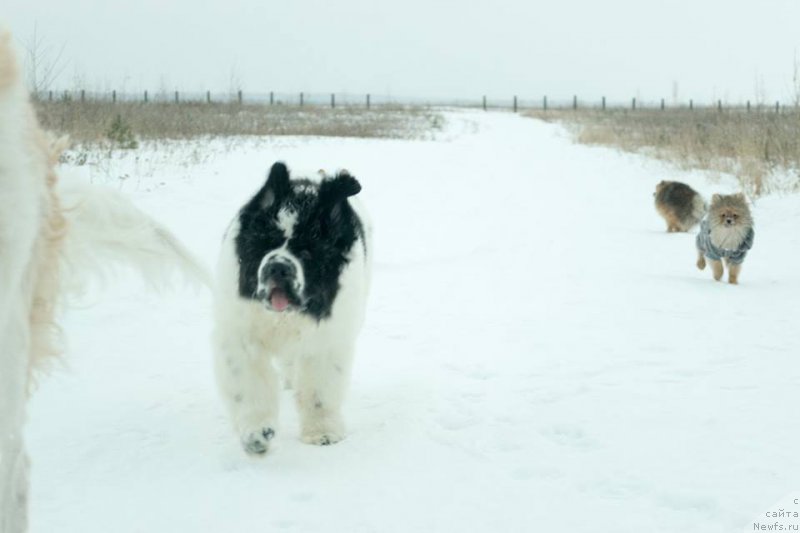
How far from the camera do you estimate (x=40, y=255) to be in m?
2.80

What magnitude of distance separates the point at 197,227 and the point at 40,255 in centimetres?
720

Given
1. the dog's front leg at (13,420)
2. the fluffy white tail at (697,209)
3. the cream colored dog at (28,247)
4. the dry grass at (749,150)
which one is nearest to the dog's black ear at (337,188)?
the cream colored dog at (28,247)

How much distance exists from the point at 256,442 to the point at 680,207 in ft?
33.1

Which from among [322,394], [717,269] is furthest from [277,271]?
[717,269]

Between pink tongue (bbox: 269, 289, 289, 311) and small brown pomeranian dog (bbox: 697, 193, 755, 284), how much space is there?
598 centimetres

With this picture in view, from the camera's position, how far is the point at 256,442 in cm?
366

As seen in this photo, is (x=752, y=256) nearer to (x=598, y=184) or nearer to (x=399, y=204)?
(x=399, y=204)

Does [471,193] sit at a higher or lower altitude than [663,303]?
higher

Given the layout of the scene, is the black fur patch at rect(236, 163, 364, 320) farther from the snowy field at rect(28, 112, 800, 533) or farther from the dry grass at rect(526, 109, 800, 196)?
the dry grass at rect(526, 109, 800, 196)

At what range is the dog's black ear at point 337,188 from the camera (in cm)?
399

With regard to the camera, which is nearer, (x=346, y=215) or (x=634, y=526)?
(x=634, y=526)

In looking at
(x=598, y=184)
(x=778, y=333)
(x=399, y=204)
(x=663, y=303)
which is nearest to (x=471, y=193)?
(x=399, y=204)

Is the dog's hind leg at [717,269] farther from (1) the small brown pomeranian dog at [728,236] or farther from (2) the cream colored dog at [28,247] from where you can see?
(2) the cream colored dog at [28,247]

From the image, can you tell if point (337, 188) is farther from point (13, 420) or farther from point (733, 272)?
point (733, 272)
